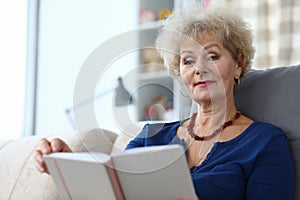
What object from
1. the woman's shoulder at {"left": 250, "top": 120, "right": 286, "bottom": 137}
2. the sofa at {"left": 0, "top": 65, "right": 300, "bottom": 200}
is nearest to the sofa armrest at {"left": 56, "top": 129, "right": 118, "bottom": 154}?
the sofa at {"left": 0, "top": 65, "right": 300, "bottom": 200}

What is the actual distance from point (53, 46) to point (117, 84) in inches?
42.3

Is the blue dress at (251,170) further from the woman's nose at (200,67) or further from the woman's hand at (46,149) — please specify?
the woman's hand at (46,149)

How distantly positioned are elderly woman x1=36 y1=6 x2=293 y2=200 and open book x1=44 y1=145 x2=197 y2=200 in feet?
0.55

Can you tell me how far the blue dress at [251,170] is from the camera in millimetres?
1067

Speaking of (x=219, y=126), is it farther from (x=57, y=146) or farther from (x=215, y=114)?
(x=57, y=146)

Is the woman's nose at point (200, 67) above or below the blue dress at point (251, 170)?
above

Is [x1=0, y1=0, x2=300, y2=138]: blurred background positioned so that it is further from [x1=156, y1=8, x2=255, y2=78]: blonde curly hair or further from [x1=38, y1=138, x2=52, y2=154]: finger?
[x1=38, y1=138, x2=52, y2=154]: finger

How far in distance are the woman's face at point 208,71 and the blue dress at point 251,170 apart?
6.1 inches

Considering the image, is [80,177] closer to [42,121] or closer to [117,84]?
[117,84]

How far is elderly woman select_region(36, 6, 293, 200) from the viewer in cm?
108

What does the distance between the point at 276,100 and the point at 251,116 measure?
0.33 ft

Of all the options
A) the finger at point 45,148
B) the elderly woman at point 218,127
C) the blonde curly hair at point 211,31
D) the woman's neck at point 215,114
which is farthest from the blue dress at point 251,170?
the finger at point 45,148

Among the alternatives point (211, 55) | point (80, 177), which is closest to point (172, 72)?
point (211, 55)

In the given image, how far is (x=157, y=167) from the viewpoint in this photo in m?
0.86
